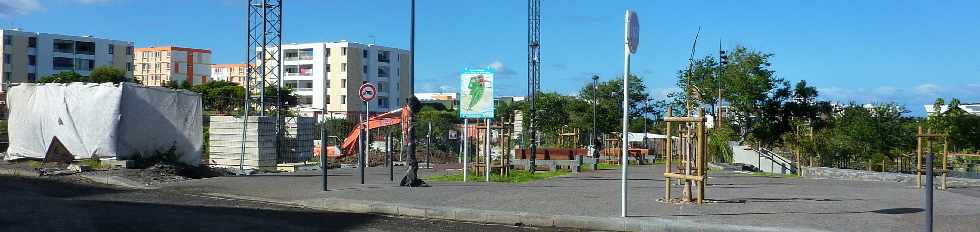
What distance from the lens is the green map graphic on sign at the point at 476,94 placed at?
1972 cm

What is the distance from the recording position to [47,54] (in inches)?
3971

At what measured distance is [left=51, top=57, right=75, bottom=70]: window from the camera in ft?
333

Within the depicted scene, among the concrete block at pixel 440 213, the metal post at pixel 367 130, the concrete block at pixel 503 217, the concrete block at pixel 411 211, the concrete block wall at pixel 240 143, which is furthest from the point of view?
the concrete block wall at pixel 240 143

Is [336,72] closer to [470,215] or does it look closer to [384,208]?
[384,208]

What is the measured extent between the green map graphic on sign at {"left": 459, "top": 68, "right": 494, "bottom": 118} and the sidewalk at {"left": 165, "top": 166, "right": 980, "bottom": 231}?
1.92 metres

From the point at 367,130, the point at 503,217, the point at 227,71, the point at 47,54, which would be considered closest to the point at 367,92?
the point at 367,130

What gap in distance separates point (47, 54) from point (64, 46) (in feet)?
9.68

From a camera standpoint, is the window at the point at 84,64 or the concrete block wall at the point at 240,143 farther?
the window at the point at 84,64

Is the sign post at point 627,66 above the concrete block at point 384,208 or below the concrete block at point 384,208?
above

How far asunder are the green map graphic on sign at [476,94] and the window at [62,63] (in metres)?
96.1

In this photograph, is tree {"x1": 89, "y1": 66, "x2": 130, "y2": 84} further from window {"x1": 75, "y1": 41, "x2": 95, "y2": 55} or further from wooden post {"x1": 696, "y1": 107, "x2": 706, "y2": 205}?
wooden post {"x1": 696, "y1": 107, "x2": 706, "y2": 205}

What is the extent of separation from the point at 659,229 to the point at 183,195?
8.87 m

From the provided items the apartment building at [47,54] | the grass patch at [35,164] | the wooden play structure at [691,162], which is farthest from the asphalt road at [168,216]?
the apartment building at [47,54]

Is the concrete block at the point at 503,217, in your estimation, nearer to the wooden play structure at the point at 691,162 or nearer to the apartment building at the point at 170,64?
the wooden play structure at the point at 691,162
